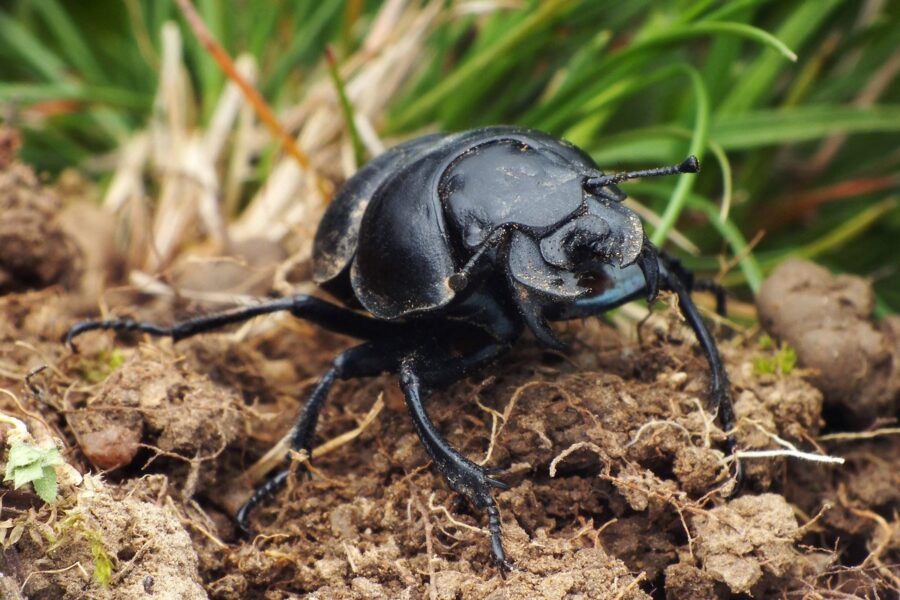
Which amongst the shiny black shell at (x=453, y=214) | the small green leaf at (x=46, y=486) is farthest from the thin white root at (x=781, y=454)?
the small green leaf at (x=46, y=486)

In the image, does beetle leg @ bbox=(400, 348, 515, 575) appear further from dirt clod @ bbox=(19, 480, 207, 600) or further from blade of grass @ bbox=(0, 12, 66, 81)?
blade of grass @ bbox=(0, 12, 66, 81)

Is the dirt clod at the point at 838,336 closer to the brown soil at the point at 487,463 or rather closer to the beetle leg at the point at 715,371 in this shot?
the brown soil at the point at 487,463

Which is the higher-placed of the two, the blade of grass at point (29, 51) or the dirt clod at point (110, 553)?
the blade of grass at point (29, 51)

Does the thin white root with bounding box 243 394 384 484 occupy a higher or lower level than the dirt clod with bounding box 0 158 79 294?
lower

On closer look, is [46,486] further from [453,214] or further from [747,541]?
[747,541]

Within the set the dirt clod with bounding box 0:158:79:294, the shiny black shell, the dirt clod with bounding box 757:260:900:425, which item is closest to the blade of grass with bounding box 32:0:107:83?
the dirt clod with bounding box 0:158:79:294

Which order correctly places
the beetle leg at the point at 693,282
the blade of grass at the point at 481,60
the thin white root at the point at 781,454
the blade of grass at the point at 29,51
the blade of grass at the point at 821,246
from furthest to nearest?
the blade of grass at the point at 29,51
the blade of grass at the point at 821,246
the blade of grass at the point at 481,60
the beetle leg at the point at 693,282
the thin white root at the point at 781,454

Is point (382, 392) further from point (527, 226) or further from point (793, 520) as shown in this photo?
point (793, 520)
